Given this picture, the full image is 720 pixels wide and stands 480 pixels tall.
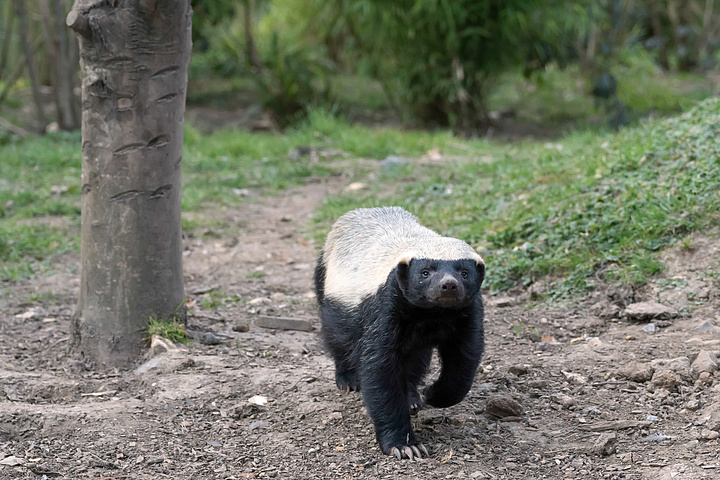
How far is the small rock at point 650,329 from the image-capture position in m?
4.34

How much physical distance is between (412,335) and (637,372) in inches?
48.6

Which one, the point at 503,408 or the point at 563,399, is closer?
the point at 503,408

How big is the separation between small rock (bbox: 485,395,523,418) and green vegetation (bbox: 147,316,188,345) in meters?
1.72

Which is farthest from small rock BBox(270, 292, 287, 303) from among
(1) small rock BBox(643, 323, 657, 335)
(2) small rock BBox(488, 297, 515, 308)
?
(1) small rock BBox(643, 323, 657, 335)

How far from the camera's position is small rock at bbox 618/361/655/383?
3797mm

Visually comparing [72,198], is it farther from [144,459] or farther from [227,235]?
[144,459]

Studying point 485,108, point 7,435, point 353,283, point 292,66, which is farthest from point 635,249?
point 292,66

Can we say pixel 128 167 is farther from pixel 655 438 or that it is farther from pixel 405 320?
pixel 655 438

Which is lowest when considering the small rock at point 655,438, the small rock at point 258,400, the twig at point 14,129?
the small rock at point 258,400

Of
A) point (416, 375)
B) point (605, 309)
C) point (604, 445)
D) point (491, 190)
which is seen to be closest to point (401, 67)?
point (491, 190)

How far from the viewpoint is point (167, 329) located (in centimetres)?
420

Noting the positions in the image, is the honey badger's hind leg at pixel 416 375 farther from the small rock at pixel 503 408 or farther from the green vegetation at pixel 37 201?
the green vegetation at pixel 37 201

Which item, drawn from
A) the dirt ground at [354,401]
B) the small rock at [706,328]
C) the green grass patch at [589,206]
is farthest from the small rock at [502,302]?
the small rock at [706,328]

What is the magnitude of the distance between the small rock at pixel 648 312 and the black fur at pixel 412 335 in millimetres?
1497
